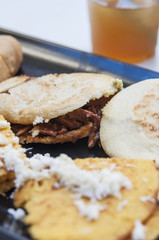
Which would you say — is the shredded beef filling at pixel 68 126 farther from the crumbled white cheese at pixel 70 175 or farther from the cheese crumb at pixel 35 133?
the crumbled white cheese at pixel 70 175

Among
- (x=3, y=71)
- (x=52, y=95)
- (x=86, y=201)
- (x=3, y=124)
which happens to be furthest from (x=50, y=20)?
(x=86, y=201)

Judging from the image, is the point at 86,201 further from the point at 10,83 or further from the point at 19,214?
the point at 10,83

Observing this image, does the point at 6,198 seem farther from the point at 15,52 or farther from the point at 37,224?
the point at 15,52

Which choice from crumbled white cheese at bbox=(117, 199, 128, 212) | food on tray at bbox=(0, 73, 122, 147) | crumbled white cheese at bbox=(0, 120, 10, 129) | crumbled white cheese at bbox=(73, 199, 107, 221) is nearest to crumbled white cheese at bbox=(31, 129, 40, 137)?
food on tray at bbox=(0, 73, 122, 147)

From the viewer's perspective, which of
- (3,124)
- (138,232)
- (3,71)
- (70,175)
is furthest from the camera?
(3,71)

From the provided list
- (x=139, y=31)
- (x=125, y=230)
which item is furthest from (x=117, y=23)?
(x=125, y=230)

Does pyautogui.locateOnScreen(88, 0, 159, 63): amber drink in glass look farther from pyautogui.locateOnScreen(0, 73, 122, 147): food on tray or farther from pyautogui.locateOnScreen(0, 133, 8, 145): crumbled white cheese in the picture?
pyautogui.locateOnScreen(0, 133, 8, 145): crumbled white cheese

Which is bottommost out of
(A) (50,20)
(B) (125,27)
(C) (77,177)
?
(A) (50,20)
